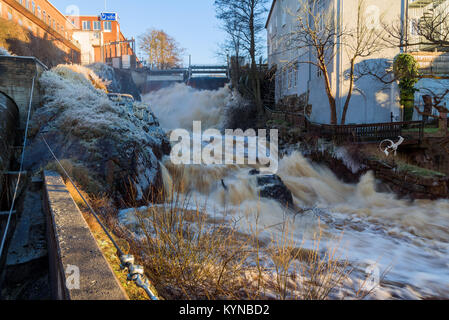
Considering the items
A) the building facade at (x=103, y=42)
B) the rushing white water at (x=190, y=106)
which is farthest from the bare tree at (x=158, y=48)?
the rushing white water at (x=190, y=106)

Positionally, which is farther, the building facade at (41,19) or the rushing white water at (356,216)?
the building facade at (41,19)

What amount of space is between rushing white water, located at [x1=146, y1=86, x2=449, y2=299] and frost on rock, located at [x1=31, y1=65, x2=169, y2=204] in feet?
3.87

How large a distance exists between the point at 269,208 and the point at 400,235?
3.48 meters

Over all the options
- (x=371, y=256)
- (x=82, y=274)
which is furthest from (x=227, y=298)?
(x=371, y=256)

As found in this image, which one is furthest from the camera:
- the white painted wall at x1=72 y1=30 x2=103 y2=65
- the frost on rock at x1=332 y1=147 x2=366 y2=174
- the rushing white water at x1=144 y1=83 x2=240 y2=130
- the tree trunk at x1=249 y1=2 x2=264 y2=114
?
the white painted wall at x1=72 y1=30 x2=103 y2=65

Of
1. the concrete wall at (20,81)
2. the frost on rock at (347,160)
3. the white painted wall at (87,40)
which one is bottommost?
the frost on rock at (347,160)

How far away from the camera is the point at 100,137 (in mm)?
8188

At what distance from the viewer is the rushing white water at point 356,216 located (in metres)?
5.44

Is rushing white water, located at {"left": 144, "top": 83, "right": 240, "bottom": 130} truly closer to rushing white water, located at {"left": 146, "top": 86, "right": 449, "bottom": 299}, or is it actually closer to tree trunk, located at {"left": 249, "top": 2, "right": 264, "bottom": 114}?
tree trunk, located at {"left": 249, "top": 2, "right": 264, "bottom": 114}

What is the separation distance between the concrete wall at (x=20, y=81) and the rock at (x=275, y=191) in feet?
27.3

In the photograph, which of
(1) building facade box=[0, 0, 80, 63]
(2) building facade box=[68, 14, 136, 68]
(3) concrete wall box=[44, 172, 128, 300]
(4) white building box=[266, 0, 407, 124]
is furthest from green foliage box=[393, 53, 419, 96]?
(2) building facade box=[68, 14, 136, 68]

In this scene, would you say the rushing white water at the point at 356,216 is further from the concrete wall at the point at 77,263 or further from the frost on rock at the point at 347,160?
the concrete wall at the point at 77,263

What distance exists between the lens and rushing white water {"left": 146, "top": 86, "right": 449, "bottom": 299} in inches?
214

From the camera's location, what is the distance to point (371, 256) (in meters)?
6.08
